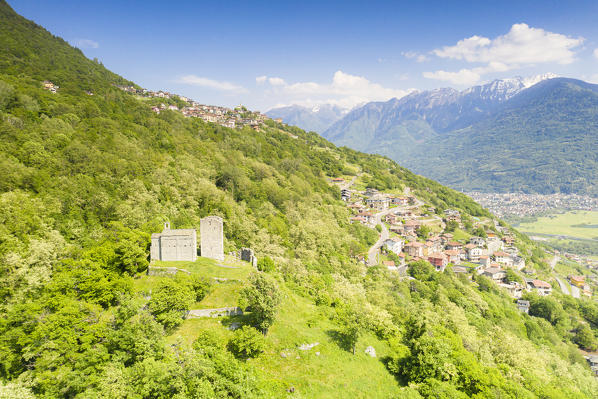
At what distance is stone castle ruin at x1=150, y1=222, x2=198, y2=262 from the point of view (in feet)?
111

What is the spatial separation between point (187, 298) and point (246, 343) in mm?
7109

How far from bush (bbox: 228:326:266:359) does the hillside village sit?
57062 mm

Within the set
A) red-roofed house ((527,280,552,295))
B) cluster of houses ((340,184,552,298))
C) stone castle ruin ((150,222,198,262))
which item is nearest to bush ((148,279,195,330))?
stone castle ruin ((150,222,198,262))

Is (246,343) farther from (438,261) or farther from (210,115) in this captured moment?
(210,115)

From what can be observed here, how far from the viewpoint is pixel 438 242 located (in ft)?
340

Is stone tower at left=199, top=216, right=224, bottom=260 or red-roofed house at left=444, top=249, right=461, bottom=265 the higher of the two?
stone tower at left=199, top=216, right=224, bottom=260

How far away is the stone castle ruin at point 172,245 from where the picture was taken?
33844mm

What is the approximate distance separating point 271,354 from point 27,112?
2454 inches

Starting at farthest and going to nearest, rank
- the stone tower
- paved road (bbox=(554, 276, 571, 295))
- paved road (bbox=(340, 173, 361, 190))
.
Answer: paved road (bbox=(340, 173, 361, 190))
paved road (bbox=(554, 276, 571, 295))
the stone tower

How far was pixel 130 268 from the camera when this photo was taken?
101 ft

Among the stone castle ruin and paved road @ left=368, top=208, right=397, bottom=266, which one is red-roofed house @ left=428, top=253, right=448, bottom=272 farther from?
the stone castle ruin

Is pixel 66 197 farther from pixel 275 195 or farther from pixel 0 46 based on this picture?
pixel 0 46

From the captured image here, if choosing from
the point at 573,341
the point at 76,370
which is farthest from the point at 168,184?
the point at 573,341

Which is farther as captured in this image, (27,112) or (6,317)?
(27,112)
